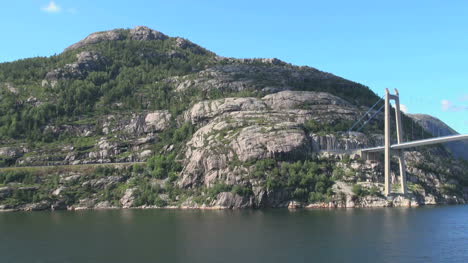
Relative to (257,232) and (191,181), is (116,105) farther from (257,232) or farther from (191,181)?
(257,232)

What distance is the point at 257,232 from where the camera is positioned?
6806 centimetres

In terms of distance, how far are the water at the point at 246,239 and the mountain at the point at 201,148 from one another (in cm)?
2663

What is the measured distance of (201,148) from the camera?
131500 mm

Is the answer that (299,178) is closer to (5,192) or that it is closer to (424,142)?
(424,142)

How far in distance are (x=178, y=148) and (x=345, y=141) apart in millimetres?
52499

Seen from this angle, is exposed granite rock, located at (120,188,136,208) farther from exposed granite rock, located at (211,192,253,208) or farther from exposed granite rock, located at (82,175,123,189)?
exposed granite rock, located at (211,192,253,208)

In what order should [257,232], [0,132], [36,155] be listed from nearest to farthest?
1. [257,232]
2. [36,155]
3. [0,132]

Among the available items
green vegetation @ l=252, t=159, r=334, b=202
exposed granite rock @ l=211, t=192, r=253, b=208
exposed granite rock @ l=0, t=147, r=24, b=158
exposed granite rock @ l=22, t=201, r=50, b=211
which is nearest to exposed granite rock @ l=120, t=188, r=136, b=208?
exposed granite rock @ l=22, t=201, r=50, b=211

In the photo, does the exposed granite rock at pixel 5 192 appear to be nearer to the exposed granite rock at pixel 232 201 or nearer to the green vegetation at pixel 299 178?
the exposed granite rock at pixel 232 201

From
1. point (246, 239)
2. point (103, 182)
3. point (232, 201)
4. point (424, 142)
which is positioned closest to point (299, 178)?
point (232, 201)

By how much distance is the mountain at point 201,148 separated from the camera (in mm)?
116312

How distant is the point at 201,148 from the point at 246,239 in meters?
71.2

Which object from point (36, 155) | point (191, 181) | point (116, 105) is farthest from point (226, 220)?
point (116, 105)

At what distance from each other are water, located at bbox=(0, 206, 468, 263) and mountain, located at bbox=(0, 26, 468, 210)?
1048 inches
